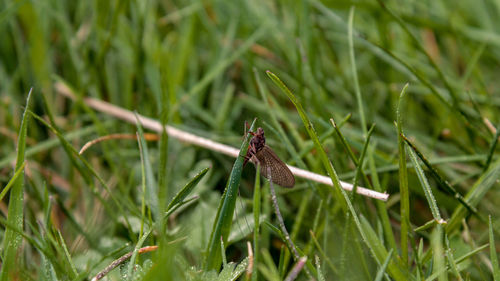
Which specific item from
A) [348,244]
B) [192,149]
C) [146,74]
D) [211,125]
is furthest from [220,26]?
[348,244]

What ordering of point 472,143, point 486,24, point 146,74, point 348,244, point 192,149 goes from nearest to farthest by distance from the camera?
point 348,244, point 472,143, point 192,149, point 146,74, point 486,24

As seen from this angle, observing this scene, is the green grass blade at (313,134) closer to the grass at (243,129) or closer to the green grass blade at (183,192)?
the grass at (243,129)

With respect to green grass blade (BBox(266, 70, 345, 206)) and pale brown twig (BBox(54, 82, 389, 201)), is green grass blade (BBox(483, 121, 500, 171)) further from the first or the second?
green grass blade (BBox(266, 70, 345, 206))

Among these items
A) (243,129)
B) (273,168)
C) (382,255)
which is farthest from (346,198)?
(243,129)

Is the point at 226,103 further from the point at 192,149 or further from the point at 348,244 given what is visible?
the point at 348,244

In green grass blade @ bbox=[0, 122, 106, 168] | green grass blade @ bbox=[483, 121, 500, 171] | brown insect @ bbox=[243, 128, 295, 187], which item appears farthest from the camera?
green grass blade @ bbox=[0, 122, 106, 168]

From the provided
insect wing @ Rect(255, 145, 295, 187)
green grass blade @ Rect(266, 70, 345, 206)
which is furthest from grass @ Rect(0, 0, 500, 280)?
insect wing @ Rect(255, 145, 295, 187)
